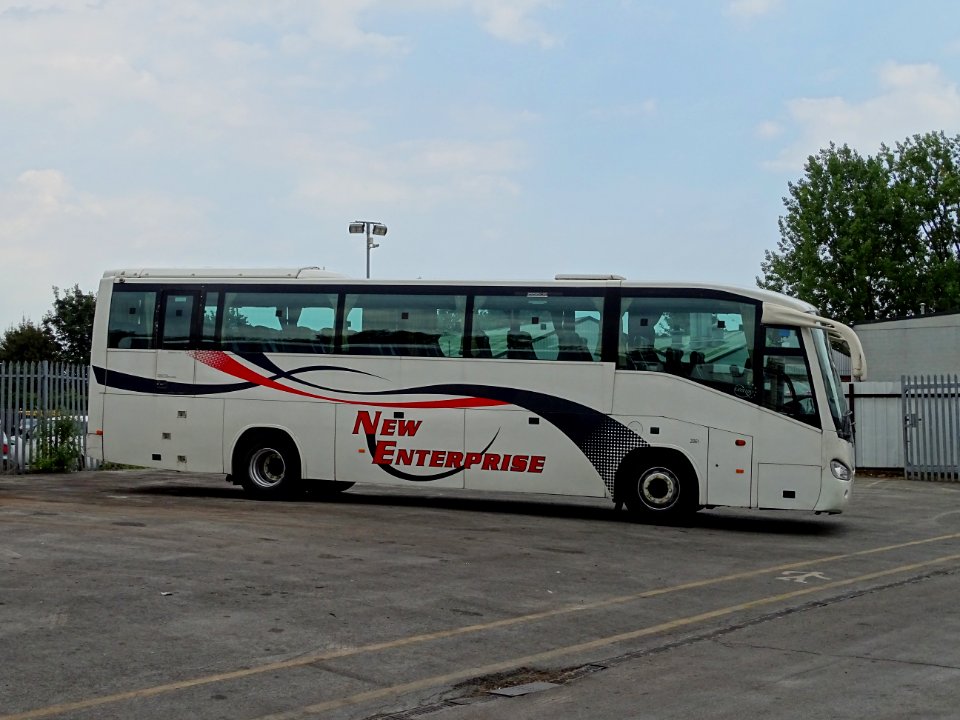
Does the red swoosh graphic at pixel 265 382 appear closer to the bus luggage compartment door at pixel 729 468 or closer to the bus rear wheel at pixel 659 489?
the bus rear wheel at pixel 659 489

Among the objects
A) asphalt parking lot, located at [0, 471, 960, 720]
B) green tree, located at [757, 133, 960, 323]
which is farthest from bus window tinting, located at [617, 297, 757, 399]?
green tree, located at [757, 133, 960, 323]

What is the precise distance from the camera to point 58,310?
7525cm

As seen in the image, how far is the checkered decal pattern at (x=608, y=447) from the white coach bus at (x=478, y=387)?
0.9 inches

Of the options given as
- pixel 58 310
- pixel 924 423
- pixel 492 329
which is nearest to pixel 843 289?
pixel 924 423

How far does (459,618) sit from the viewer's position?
9477 mm

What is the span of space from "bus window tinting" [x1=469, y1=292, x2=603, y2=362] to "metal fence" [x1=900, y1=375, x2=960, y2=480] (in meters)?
12.0

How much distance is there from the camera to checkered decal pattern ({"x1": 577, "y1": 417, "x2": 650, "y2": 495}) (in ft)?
55.1

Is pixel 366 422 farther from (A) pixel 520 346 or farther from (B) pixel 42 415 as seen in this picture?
(B) pixel 42 415

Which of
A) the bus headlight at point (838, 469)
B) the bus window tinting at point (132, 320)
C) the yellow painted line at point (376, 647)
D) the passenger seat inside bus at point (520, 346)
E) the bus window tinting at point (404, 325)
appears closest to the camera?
the yellow painted line at point (376, 647)

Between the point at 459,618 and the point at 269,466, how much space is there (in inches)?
387

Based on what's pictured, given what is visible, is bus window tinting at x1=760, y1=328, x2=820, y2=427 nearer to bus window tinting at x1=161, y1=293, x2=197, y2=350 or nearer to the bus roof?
the bus roof

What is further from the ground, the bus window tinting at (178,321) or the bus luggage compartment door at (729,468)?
the bus window tinting at (178,321)

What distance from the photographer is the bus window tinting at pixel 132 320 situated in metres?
19.2

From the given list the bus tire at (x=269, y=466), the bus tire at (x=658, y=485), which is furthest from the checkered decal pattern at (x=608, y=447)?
the bus tire at (x=269, y=466)
